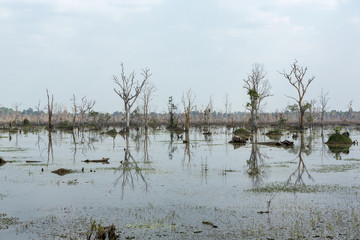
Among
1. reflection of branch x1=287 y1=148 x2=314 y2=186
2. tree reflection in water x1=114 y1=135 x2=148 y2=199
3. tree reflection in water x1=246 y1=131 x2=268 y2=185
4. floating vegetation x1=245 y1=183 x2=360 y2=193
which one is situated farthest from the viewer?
→ tree reflection in water x1=246 y1=131 x2=268 y2=185

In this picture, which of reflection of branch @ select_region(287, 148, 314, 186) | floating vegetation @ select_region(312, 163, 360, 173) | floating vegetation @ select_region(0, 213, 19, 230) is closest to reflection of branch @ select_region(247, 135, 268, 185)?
reflection of branch @ select_region(287, 148, 314, 186)

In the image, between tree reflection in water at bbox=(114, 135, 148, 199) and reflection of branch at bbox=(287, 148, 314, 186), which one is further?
reflection of branch at bbox=(287, 148, 314, 186)

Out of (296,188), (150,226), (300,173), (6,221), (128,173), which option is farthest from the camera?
(128,173)

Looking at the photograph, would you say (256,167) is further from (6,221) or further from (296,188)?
(6,221)

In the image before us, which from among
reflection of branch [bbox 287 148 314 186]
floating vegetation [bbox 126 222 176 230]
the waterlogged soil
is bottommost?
floating vegetation [bbox 126 222 176 230]

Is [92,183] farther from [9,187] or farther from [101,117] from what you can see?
[101,117]

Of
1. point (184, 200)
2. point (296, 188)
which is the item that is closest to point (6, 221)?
point (184, 200)

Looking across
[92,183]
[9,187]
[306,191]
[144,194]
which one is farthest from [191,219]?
[9,187]

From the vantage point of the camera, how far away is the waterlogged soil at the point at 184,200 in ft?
30.9

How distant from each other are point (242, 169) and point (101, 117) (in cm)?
7845

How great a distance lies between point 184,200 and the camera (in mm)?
12547

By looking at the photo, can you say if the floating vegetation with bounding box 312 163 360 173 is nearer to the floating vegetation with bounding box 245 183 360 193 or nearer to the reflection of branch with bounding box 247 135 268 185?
the reflection of branch with bounding box 247 135 268 185

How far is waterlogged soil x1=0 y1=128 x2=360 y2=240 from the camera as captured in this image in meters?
9.41

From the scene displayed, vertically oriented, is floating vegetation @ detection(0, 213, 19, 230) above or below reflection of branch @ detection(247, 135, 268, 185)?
below
